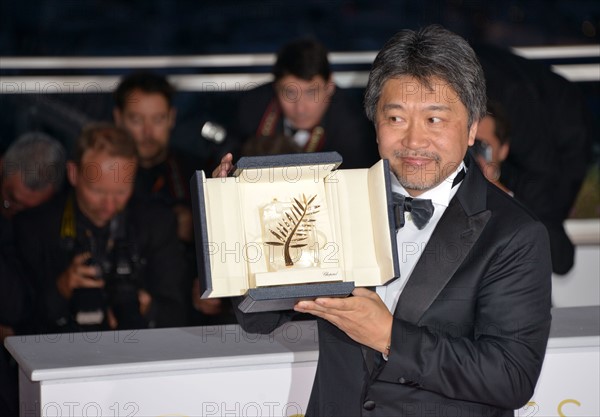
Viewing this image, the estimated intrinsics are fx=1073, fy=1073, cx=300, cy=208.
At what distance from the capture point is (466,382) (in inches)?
72.7

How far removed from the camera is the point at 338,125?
167 inches

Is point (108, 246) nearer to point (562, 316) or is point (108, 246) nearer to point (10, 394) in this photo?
point (10, 394)

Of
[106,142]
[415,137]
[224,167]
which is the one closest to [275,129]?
[106,142]

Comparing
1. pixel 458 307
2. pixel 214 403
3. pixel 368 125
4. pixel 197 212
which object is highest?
pixel 368 125

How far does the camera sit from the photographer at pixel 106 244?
10.9 ft

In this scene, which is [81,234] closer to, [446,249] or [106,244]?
[106,244]

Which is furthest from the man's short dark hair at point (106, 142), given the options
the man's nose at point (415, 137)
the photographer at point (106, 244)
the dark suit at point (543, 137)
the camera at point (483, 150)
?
the man's nose at point (415, 137)

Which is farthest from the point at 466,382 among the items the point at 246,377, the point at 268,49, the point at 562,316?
the point at 268,49

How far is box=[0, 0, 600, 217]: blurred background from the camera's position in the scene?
510cm

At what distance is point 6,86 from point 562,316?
3.12 metres

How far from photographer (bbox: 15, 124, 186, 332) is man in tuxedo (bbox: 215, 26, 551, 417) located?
132 cm

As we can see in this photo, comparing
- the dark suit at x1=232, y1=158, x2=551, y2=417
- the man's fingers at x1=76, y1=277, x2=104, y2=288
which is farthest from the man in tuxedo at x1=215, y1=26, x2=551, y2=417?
the man's fingers at x1=76, y1=277, x2=104, y2=288

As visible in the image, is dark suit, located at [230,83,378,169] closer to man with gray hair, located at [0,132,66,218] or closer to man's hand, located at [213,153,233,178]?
man with gray hair, located at [0,132,66,218]

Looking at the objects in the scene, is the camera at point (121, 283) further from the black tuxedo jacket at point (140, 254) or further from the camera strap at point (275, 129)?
the camera strap at point (275, 129)
